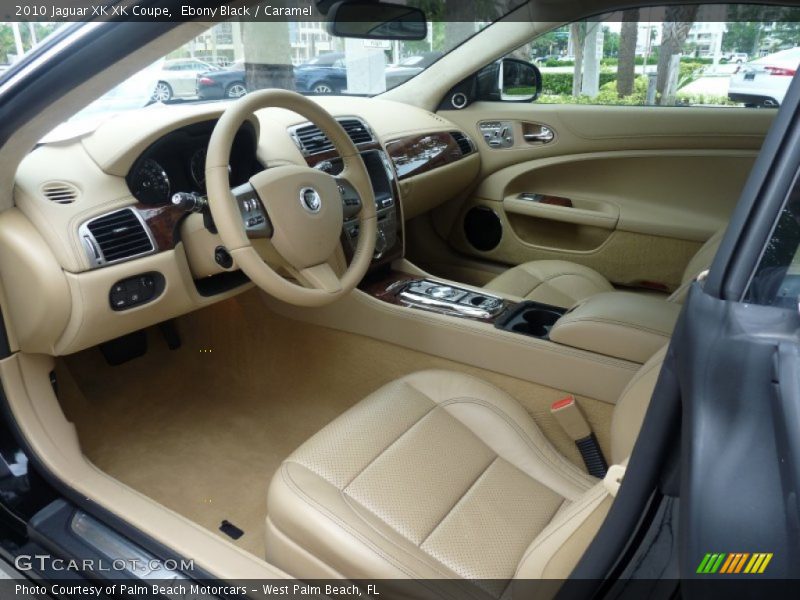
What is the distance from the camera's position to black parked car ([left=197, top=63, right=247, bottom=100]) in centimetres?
208

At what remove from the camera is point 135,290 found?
1.61 meters

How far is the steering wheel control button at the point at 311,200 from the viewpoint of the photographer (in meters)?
1.56

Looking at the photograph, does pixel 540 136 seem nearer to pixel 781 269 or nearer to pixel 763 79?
pixel 763 79

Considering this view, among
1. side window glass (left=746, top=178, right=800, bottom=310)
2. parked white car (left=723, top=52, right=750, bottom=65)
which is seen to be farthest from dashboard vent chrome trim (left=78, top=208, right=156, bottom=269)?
parked white car (left=723, top=52, right=750, bottom=65)

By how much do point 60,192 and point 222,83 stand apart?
2.75ft

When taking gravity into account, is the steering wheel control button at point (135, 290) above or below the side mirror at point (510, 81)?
below

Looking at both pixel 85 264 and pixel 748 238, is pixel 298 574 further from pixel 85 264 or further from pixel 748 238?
pixel 748 238

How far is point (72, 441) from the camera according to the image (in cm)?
165

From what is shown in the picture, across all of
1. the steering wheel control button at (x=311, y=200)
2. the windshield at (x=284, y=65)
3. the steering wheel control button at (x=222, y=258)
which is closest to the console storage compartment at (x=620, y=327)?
the steering wheel control button at (x=311, y=200)

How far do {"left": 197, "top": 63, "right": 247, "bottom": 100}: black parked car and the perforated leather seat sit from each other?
1.00 metres

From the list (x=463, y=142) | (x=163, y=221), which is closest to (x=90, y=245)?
(x=163, y=221)

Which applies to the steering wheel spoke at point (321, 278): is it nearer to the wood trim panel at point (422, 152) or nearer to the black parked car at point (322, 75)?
the wood trim panel at point (422, 152)

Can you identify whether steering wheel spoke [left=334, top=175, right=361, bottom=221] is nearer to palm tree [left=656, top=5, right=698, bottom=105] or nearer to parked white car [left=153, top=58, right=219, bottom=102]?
parked white car [left=153, top=58, right=219, bottom=102]

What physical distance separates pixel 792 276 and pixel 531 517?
2.61 feet
